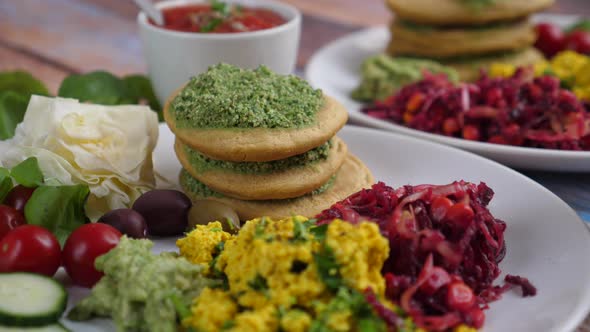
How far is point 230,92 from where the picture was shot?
3.45m

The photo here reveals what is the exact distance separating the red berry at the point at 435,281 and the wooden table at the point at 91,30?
4.20 m

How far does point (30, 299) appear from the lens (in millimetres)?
2455

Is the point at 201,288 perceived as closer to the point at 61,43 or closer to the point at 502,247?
the point at 502,247

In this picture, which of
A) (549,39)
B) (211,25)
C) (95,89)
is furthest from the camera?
(549,39)

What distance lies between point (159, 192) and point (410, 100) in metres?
2.11

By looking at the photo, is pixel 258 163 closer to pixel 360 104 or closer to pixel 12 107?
pixel 12 107

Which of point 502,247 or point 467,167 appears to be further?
point 467,167

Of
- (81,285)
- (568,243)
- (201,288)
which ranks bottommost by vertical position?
(81,285)

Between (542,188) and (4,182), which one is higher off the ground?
(542,188)

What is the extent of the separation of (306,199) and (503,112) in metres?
1.64

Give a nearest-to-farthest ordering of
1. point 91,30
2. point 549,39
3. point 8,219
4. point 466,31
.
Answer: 1. point 8,219
2. point 466,31
3. point 549,39
4. point 91,30

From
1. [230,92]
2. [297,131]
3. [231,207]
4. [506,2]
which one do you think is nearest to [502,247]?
[297,131]

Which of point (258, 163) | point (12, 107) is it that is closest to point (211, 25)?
point (12, 107)

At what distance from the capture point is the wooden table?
6.57 meters
